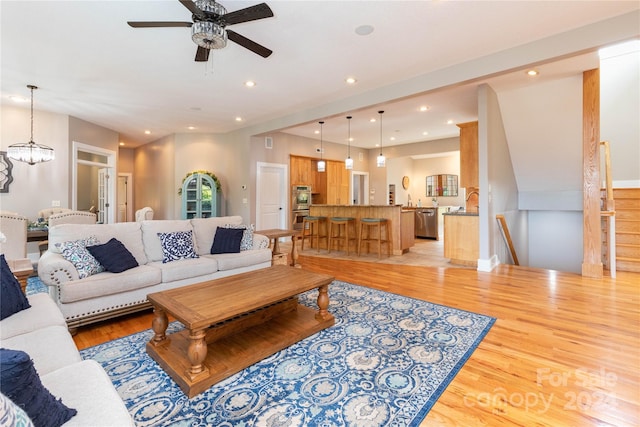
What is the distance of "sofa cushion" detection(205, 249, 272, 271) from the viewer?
3579mm

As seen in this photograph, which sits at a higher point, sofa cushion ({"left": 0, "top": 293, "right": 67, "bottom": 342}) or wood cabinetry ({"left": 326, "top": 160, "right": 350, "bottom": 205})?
wood cabinetry ({"left": 326, "top": 160, "right": 350, "bottom": 205})

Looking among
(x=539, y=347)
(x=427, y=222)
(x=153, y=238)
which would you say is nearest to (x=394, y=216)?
(x=427, y=222)

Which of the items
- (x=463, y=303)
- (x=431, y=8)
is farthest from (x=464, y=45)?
(x=463, y=303)

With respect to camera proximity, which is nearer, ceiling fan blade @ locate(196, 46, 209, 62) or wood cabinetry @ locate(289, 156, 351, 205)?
ceiling fan blade @ locate(196, 46, 209, 62)

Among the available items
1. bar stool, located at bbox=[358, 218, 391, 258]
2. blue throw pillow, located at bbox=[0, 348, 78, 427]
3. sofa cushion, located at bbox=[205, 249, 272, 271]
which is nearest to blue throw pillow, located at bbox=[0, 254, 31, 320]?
blue throw pillow, located at bbox=[0, 348, 78, 427]

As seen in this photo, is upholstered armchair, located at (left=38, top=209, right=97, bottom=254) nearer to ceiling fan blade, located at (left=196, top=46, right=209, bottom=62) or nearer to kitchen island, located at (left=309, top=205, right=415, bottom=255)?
ceiling fan blade, located at (left=196, top=46, right=209, bottom=62)

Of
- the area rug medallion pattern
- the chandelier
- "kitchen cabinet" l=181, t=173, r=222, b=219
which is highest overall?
the chandelier

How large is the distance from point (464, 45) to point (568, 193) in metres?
4.55

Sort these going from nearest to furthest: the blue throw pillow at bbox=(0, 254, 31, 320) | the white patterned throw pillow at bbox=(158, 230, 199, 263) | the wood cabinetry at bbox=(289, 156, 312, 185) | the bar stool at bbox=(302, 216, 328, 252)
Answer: the blue throw pillow at bbox=(0, 254, 31, 320), the white patterned throw pillow at bbox=(158, 230, 199, 263), the bar stool at bbox=(302, 216, 328, 252), the wood cabinetry at bbox=(289, 156, 312, 185)

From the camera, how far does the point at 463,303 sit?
325 cm

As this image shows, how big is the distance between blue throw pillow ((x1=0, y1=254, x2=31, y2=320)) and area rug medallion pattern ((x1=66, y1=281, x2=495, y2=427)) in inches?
24.1

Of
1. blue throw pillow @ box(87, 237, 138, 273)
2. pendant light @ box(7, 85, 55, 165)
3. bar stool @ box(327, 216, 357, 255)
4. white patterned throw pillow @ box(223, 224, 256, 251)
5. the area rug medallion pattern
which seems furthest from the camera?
bar stool @ box(327, 216, 357, 255)

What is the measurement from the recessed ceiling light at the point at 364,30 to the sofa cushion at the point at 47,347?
3.44 metres

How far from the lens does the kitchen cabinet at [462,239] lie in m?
5.00
